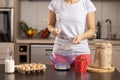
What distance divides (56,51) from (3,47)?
1.60 metres

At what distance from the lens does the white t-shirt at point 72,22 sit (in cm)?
203

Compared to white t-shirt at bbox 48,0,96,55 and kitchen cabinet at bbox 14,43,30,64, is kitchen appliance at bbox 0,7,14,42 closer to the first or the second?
kitchen cabinet at bbox 14,43,30,64

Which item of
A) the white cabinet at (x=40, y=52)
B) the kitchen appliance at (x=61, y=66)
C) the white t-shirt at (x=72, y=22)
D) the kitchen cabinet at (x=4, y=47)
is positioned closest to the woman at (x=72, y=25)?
the white t-shirt at (x=72, y=22)

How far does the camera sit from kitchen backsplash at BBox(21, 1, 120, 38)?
402 cm

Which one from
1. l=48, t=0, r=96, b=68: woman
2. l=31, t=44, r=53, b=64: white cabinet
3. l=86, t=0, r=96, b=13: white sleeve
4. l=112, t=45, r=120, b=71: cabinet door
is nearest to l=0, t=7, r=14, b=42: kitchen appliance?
l=31, t=44, r=53, b=64: white cabinet

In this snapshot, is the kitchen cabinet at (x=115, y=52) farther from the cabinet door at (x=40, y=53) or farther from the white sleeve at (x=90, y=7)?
the white sleeve at (x=90, y=7)

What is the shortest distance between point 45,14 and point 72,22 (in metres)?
2.05

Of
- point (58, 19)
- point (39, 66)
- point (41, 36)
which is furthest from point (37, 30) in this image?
point (39, 66)

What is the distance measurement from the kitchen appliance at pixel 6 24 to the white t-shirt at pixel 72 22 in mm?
1569

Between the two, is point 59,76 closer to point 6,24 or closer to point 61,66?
point 61,66

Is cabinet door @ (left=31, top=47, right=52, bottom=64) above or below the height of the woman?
below

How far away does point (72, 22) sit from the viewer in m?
2.04

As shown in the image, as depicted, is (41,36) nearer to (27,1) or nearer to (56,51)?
(27,1)

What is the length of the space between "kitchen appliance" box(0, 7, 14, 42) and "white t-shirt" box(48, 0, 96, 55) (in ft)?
5.15
